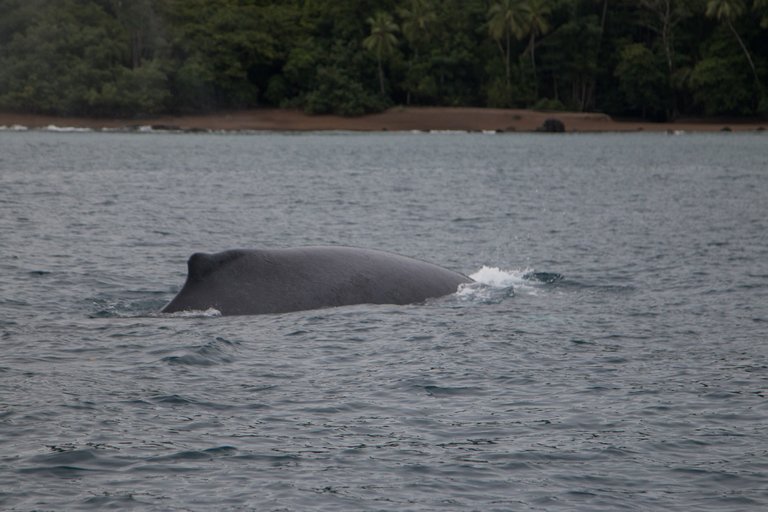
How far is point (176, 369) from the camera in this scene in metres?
12.7

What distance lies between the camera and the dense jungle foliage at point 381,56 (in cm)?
11981

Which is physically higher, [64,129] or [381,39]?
[381,39]

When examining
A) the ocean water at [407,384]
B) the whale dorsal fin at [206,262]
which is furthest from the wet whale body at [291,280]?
the ocean water at [407,384]

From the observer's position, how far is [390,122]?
12394 cm

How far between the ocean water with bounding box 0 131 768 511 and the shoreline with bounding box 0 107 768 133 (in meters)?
91.7

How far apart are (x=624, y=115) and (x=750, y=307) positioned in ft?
371

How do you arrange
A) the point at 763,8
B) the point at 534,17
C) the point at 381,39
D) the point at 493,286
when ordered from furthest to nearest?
the point at 381,39 < the point at 534,17 < the point at 763,8 < the point at 493,286

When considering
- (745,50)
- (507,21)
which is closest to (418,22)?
(507,21)

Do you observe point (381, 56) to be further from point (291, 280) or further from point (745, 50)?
point (291, 280)

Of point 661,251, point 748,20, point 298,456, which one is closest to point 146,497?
point 298,456

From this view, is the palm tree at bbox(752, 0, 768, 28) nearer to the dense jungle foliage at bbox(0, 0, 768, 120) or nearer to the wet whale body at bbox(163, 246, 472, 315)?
the dense jungle foliage at bbox(0, 0, 768, 120)

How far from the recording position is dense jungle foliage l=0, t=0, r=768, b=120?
120 m

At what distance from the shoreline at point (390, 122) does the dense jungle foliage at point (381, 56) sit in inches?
47.0

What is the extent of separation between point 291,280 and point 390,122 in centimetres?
11094
